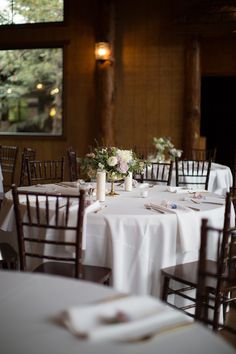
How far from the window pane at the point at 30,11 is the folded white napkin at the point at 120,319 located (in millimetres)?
7832

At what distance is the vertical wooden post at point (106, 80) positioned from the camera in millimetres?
7932

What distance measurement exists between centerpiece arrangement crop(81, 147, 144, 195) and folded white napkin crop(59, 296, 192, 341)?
7.04 feet

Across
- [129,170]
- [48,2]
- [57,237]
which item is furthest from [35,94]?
[57,237]

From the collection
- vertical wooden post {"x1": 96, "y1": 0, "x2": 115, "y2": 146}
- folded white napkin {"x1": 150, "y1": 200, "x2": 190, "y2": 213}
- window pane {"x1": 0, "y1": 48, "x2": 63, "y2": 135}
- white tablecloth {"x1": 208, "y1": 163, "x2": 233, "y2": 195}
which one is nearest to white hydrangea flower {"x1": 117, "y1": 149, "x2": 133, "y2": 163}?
folded white napkin {"x1": 150, "y1": 200, "x2": 190, "y2": 213}

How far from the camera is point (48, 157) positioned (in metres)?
8.60

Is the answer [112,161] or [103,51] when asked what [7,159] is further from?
[112,161]

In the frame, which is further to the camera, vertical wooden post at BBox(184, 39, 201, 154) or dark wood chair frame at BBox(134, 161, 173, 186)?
vertical wooden post at BBox(184, 39, 201, 154)

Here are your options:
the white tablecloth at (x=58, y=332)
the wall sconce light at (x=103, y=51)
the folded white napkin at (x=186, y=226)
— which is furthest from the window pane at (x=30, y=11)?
the white tablecloth at (x=58, y=332)

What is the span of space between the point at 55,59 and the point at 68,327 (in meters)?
7.77

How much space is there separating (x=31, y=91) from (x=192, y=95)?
3.09 metres

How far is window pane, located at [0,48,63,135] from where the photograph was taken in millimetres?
8523

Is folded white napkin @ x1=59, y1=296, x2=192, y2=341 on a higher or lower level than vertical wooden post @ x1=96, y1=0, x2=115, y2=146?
lower

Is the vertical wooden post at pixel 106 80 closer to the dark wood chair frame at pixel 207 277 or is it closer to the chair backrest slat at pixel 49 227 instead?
the chair backrest slat at pixel 49 227

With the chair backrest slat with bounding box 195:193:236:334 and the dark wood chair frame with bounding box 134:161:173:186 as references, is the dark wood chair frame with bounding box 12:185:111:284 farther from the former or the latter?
the dark wood chair frame with bounding box 134:161:173:186
